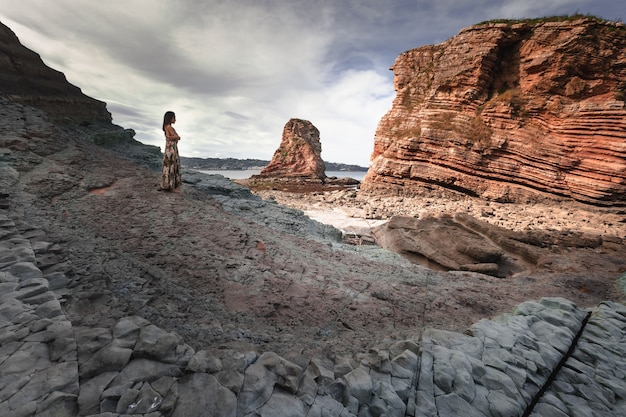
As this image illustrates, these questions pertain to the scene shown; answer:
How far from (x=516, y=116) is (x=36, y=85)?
30.6 m

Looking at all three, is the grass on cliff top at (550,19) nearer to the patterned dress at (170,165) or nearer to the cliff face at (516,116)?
the cliff face at (516,116)

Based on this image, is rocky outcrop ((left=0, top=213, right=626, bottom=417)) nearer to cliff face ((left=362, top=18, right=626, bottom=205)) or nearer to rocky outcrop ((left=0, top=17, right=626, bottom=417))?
rocky outcrop ((left=0, top=17, right=626, bottom=417))

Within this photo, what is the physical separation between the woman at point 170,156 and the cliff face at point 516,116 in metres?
22.3

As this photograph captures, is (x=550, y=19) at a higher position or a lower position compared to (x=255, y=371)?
higher

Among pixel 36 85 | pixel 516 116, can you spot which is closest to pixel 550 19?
pixel 516 116

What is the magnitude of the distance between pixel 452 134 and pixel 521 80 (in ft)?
22.1

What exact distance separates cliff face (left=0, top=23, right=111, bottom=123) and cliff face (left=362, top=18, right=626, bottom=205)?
24167mm

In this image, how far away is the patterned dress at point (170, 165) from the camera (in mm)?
8820

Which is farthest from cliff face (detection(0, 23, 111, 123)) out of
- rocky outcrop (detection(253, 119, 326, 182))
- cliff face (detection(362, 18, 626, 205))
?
rocky outcrop (detection(253, 119, 326, 182))

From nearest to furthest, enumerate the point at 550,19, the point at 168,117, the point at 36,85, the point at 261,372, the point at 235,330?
the point at 261,372, the point at 235,330, the point at 168,117, the point at 36,85, the point at 550,19

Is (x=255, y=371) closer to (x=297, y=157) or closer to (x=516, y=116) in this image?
(x=516, y=116)

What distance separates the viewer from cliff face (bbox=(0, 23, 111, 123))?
34.6 feet

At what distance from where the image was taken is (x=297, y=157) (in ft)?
200

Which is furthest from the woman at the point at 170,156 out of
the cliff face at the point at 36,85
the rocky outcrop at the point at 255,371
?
the cliff face at the point at 36,85
